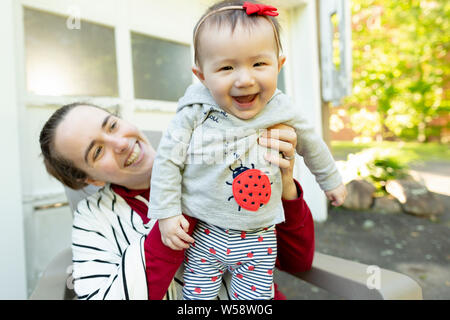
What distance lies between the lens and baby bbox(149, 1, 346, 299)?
0.86 metres

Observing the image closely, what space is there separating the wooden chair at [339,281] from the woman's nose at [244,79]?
0.84 metres

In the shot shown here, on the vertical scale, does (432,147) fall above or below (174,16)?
below

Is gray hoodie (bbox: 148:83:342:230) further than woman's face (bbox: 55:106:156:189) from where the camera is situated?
No

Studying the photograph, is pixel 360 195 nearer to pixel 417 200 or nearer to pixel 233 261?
pixel 417 200

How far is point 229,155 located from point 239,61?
0.29m

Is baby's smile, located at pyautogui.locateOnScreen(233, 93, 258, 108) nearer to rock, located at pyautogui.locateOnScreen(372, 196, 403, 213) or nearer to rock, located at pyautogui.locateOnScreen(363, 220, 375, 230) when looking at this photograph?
rock, located at pyautogui.locateOnScreen(363, 220, 375, 230)

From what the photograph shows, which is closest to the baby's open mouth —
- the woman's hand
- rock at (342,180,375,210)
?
the woman's hand

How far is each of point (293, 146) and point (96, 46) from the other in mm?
2023

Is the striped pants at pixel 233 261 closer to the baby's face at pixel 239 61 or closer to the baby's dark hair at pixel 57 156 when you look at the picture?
the baby's face at pixel 239 61

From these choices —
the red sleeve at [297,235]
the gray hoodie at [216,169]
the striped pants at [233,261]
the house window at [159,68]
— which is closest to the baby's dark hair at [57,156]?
the gray hoodie at [216,169]

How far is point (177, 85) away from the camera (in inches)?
111

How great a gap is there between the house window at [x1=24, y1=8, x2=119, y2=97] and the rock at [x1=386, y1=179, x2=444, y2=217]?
169 inches
